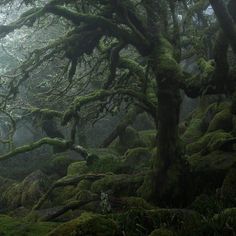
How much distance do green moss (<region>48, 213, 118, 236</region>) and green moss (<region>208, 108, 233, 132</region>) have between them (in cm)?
1321

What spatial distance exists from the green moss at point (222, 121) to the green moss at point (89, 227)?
13205 millimetres

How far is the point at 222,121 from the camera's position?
22.2 m

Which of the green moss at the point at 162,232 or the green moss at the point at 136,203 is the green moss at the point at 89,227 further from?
the green moss at the point at 136,203

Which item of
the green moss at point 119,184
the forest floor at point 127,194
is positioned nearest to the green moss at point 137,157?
the forest floor at point 127,194

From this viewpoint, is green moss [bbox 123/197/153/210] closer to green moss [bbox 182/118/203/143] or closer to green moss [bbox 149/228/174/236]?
green moss [bbox 149/228/174/236]

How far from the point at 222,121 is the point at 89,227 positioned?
13.9 m

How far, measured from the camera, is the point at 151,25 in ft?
52.7

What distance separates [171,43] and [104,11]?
10.3ft

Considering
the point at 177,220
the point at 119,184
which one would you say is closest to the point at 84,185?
the point at 119,184

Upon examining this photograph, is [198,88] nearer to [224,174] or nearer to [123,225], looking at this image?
[224,174]

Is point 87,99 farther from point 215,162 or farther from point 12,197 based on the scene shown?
point 12,197

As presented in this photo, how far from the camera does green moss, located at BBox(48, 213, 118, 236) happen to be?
31.4 ft

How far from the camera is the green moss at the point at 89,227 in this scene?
31.4 feet

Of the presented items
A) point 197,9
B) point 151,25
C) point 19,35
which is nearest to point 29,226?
point 151,25
